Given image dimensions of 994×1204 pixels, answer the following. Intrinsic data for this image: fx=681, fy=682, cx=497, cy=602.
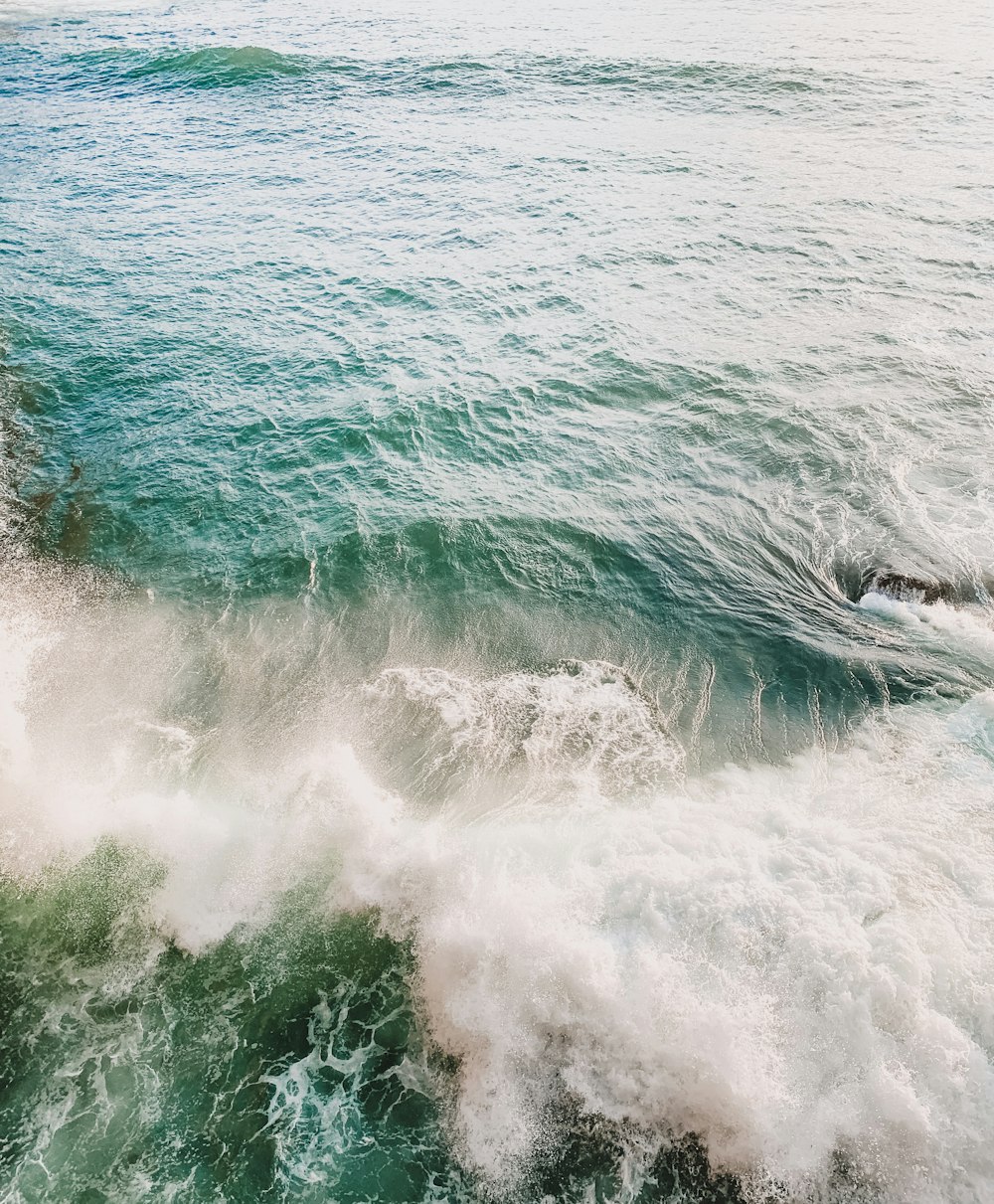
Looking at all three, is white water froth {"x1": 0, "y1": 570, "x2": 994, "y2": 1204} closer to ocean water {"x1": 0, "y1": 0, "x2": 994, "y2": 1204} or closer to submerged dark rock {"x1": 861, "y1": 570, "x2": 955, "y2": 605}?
ocean water {"x1": 0, "y1": 0, "x2": 994, "y2": 1204}

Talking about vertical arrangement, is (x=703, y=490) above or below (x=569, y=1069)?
above

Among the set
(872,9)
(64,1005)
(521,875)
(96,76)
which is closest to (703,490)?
(521,875)

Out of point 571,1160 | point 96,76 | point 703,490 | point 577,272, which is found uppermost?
point 96,76

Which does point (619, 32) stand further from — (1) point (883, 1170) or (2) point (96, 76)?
(1) point (883, 1170)

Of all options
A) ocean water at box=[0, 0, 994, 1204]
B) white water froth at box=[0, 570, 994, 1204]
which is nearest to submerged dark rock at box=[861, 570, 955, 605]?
ocean water at box=[0, 0, 994, 1204]

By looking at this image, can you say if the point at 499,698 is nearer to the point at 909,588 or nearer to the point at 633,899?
the point at 633,899
